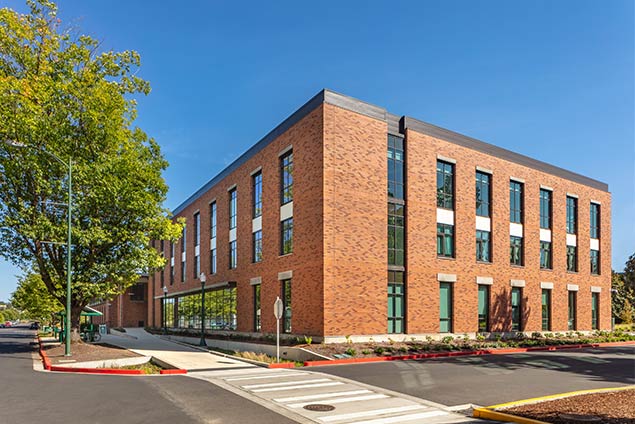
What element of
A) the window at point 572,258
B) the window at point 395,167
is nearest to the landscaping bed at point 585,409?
the window at point 395,167

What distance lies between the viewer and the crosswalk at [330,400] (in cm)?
1099

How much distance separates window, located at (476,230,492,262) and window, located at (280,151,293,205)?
12.6m

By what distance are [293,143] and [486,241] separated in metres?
14.3

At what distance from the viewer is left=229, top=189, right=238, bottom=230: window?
126 feet

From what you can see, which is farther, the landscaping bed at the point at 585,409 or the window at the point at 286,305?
the window at the point at 286,305

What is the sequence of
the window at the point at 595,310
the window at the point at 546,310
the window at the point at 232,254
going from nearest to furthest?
the window at the point at 546,310 < the window at the point at 232,254 < the window at the point at 595,310

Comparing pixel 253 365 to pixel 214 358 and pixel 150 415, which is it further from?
pixel 150 415

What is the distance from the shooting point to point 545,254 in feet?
124

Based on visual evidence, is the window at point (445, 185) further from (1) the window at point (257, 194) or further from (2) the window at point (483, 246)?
(1) the window at point (257, 194)

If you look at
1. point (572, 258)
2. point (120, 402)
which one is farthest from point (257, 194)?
point (572, 258)

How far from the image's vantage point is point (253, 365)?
21.2 metres

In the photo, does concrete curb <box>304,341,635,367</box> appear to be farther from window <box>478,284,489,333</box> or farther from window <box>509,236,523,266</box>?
window <box>509,236,523,266</box>

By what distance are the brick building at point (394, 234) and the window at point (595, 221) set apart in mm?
158

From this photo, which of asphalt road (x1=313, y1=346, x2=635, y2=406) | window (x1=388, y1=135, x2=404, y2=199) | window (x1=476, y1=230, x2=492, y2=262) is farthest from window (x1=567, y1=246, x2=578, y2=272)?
window (x1=388, y1=135, x2=404, y2=199)
